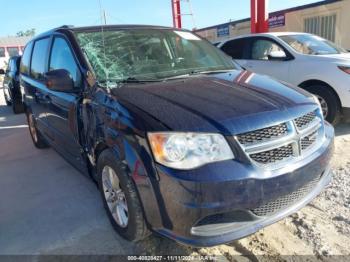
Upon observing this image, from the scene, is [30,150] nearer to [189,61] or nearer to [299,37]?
[189,61]

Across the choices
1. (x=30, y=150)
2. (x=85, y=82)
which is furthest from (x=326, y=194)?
(x=30, y=150)

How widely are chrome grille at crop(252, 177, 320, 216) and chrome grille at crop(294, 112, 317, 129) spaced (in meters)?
0.42

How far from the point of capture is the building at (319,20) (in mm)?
13609

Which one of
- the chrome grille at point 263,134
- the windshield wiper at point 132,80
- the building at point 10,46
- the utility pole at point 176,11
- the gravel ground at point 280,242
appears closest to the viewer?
the chrome grille at point 263,134

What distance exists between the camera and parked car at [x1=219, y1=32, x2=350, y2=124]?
17.2 ft

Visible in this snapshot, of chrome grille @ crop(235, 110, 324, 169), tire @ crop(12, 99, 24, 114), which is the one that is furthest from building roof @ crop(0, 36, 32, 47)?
chrome grille @ crop(235, 110, 324, 169)

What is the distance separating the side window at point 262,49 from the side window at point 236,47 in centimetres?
25

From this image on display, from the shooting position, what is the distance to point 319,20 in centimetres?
1466

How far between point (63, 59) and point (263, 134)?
7.52ft

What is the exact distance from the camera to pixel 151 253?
104 inches

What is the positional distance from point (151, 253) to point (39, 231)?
1125mm

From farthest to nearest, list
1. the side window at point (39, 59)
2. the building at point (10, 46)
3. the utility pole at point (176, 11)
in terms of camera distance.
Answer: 1. the building at point (10, 46)
2. the utility pole at point (176, 11)
3. the side window at point (39, 59)

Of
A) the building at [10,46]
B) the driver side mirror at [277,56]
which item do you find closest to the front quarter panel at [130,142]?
the driver side mirror at [277,56]

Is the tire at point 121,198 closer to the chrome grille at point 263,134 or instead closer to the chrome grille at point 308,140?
the chrome grille at point 263,134
